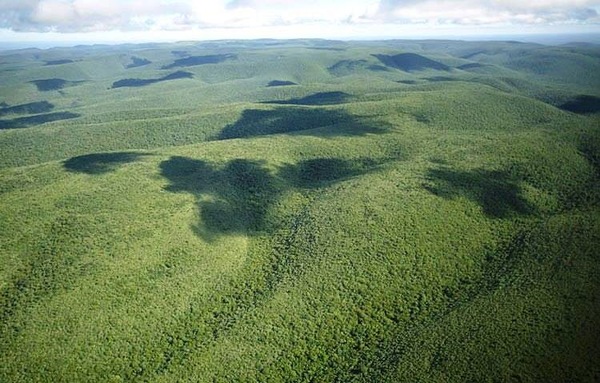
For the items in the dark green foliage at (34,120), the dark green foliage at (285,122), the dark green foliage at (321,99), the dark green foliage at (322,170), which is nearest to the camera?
the dark green foliage at (322,170)

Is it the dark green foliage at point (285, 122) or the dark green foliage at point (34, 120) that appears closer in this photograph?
the dark green foliage at point (285, 122)

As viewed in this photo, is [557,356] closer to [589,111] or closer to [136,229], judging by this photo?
[136,229]

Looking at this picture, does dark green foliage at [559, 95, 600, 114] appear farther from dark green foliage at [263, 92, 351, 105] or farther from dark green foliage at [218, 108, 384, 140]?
dark green foliage at [218, 108, 384, 140]

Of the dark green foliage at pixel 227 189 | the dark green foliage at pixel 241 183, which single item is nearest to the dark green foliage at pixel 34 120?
the dark green foliage at pixel 241 183

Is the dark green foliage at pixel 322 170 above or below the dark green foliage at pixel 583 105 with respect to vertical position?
below

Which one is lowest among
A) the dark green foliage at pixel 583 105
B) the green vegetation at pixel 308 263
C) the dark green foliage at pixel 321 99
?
the green vegetation at pixel 308 263

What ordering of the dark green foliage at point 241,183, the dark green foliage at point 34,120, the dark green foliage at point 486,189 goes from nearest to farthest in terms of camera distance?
the dark green foliage at point 486,189 < the dark green foliage at point 241,183 < the dark green foliage at point 34,120

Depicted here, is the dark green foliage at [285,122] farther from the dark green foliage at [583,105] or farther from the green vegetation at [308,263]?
the dark green foliage at [583,105]

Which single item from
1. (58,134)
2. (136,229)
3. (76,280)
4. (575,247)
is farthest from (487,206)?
(58,134)
